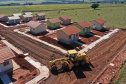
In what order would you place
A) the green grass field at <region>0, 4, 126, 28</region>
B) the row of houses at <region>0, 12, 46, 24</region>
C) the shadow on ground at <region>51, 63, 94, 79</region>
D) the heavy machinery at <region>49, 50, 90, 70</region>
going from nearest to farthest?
the shadow on ground at <region>51, 63, 94, 79</region>, the heavy machinery at <region>49, 50, 90, 70</region>, the row of houses at <region>0, 12, 46, 24</region>, the green grass field at <region>0, 4, 126, 28</region>

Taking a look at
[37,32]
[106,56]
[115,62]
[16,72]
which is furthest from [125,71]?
[37,32]

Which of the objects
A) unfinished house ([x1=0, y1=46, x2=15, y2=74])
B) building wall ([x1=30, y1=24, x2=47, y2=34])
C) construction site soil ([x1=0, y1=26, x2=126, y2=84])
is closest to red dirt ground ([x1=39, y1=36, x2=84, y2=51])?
construction site soil ([x1=0, y1=26, x2=126, y2=84])

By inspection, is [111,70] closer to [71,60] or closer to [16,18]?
[71,60]

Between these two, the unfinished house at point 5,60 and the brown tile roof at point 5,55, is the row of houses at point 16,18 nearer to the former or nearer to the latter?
the brown tile roof at point 5,55

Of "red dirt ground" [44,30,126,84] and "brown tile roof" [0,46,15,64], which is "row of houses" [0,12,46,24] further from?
"red dirt ground" [44,30,126,84]

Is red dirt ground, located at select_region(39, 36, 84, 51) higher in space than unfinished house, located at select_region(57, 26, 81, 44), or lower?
lower

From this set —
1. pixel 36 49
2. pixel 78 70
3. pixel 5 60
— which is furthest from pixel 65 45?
pixel 5 60

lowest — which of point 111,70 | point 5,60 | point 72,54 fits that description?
point 111,70

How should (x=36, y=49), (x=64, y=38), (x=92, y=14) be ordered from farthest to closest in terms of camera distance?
(x=92, y=14), (x=64, y=38), (x=36, y=49)
